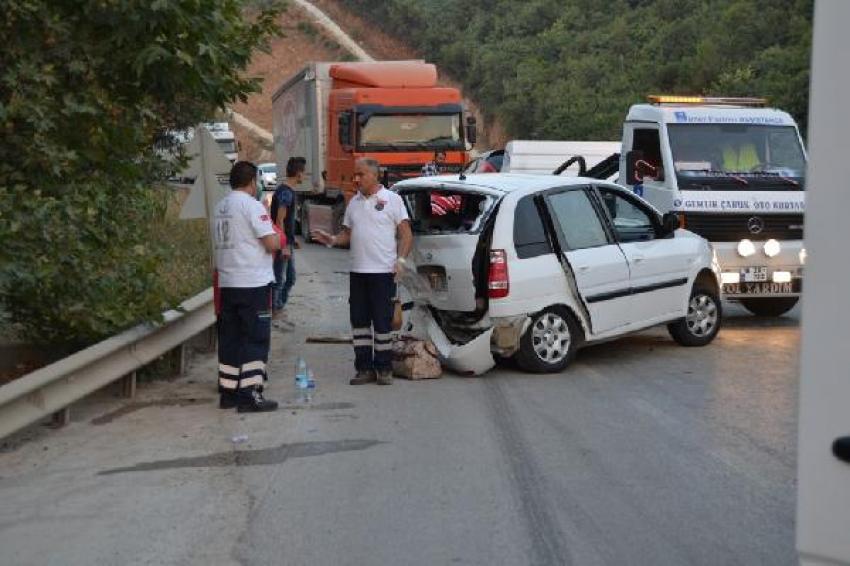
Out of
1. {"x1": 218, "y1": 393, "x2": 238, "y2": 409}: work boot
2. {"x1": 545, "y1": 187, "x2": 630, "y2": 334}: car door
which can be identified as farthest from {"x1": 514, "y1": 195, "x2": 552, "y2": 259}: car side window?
{"x1": 218, "y1": 393, "x2": 238, "y2": 409}: work boot

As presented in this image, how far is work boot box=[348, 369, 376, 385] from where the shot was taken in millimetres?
11227

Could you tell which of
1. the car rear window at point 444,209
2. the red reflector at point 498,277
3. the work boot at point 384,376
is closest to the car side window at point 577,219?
the car rear window at point 444,209

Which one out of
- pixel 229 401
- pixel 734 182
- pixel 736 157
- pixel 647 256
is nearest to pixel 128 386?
pixel 229 401

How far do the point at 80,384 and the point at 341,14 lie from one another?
89297 mm

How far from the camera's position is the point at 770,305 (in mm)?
15883

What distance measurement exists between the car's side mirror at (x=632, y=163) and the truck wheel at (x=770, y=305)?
1974mm

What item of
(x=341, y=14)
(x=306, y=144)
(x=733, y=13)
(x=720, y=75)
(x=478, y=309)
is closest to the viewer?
(x=478, y=309)

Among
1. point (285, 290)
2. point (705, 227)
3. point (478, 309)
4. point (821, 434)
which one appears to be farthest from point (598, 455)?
point (285, 290)

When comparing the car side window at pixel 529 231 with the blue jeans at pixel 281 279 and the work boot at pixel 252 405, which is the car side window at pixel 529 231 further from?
the blue jeans at pixel 281 279

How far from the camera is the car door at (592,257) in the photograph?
11766mm

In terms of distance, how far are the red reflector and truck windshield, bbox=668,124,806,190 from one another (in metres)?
4.24

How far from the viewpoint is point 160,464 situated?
827 cm

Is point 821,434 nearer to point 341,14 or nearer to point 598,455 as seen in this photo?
point 598,455

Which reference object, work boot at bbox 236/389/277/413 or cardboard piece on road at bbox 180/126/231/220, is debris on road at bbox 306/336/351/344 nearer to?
cardboard piece on road at bbox 180/126/231/220
